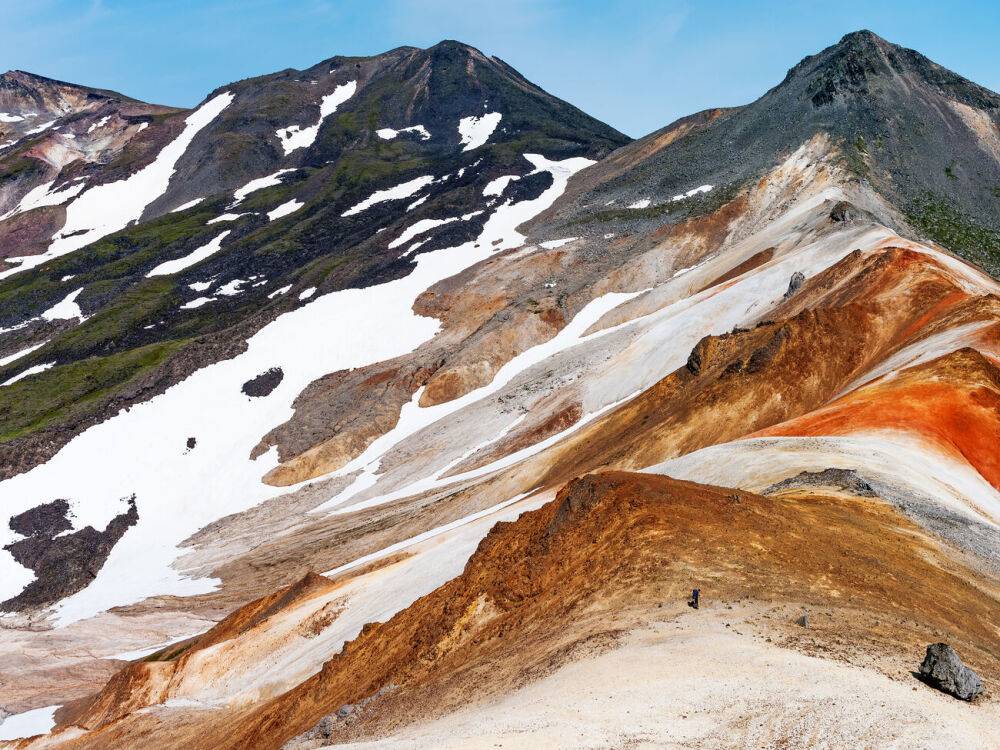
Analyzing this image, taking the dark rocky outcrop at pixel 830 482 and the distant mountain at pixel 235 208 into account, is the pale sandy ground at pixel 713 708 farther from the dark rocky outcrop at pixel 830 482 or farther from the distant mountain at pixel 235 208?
the distant mountain at pixel 235 208

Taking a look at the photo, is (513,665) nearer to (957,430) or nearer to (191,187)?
(957,430)

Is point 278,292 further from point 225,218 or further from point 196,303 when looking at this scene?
point 225,218

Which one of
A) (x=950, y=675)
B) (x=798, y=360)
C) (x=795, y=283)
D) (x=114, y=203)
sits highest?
(x=114, y=203)

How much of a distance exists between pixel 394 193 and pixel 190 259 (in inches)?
1338

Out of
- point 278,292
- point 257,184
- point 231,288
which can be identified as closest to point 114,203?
point 257,184

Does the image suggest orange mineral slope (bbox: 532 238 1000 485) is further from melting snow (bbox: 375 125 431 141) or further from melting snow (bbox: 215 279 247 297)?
melting snow (bbox: 375 125 431 141)

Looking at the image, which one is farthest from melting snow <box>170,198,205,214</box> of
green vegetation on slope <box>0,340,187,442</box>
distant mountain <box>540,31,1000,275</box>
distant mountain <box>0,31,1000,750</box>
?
distant mountain <box>540,31,1000,275</box>

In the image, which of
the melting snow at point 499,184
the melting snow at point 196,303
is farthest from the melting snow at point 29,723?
the melting snow at point 499,184

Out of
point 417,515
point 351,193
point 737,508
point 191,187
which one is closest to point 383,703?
point 737,508

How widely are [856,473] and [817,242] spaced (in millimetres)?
43423

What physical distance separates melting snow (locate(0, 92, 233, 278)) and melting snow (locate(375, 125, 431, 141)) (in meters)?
43.9

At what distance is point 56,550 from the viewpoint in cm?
6838

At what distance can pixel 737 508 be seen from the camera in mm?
20531

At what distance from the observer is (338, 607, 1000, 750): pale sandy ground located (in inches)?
467
